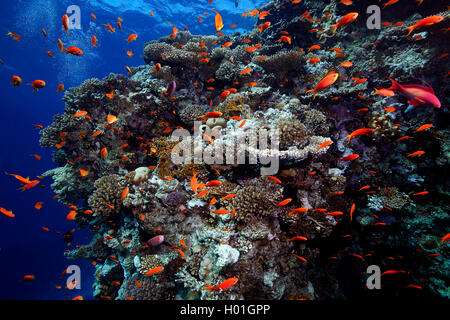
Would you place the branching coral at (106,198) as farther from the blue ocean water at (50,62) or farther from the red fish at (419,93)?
the blue ocean water at (50,62)

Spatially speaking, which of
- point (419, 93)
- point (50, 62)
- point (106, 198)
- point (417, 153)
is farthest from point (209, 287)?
point (50, 62)

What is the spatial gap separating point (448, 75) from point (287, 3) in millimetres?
8064

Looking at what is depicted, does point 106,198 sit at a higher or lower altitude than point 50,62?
lower

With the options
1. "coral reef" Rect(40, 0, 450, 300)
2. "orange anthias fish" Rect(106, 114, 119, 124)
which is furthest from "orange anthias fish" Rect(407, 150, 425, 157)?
"orange anthias fish" Rect(106, 114, 119, 124)

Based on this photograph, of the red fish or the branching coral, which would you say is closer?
the red fish

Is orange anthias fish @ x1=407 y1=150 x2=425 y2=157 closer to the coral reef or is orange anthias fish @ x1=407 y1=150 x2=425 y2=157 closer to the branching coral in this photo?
the coral reef

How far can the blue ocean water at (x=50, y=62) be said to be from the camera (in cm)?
2892

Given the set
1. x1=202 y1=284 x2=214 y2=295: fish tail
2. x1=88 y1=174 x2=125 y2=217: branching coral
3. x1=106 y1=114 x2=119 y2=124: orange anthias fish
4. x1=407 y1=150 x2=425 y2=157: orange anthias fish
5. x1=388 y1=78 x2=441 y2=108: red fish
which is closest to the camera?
x1=388 y1=78 x2=441 y2=108: red fish

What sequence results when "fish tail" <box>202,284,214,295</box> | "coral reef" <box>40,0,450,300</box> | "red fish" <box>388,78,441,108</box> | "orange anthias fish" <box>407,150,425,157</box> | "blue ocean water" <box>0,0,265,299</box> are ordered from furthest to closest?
"blue ocean water" <box>0,0,265,299</box>
"orange anthias fish" <box>407,150,425,157</box>
"coral reef" <box>40,0,450,300</box>
"fish tail" <box>202,284,214,295</box>
"red fish" <box>388,78,441,108</box>

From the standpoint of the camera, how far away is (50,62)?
149ft

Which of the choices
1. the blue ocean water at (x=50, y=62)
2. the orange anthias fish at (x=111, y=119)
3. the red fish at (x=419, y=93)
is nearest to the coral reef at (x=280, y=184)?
the orange anthias fish at (x=111, y=119)

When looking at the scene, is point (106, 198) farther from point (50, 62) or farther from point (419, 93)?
point (50, 62)

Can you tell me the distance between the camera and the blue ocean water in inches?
1139

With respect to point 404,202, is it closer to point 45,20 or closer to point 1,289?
point 45,20
